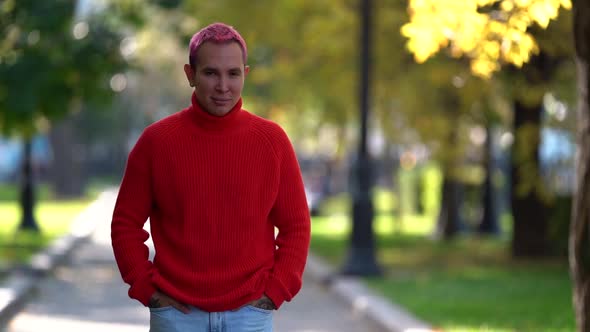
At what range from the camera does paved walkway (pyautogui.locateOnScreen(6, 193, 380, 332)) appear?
12.9 m

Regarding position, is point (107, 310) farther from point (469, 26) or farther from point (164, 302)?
point (164, 302)

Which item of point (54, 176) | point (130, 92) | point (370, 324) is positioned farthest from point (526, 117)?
point (130, 92)

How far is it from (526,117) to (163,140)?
17.4m

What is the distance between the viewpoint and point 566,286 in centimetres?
1706

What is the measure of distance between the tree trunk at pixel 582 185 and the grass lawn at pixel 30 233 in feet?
39.8

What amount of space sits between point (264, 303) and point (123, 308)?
34.0 ft

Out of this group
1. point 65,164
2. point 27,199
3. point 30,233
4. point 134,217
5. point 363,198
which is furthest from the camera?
point 65,164

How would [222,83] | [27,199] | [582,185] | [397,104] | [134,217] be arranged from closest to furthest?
[222,83]
[134,217]
[582,185]
[397,104]
[27,199]

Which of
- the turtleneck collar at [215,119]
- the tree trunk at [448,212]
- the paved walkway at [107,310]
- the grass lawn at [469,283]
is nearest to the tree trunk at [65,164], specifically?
the grass lawn at [469,283]

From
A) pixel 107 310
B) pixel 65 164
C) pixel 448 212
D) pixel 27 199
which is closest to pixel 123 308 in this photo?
pixel 107 310

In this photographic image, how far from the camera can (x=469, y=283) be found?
17.5m

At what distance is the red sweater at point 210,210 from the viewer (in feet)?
14.6

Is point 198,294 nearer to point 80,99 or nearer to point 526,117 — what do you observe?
point 80,99

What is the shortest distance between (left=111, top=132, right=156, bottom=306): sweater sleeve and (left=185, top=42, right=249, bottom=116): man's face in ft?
0.89
